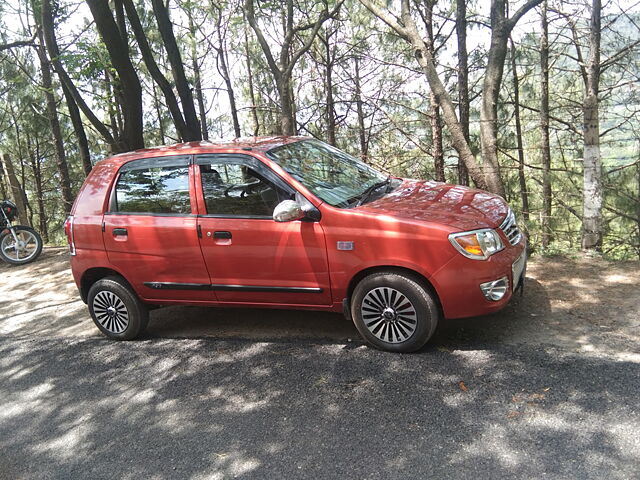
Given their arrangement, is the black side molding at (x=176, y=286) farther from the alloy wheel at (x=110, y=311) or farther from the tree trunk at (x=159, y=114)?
the tree trunk at (x=159, y=114)

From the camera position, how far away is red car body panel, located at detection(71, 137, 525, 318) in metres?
3.87

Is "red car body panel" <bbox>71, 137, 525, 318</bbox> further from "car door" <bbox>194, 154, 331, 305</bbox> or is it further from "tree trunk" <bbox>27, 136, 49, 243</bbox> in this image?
"tree trunk" <bbox>27, 136, 49, 243</bbox>

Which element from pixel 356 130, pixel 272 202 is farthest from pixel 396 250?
pixel 356 130

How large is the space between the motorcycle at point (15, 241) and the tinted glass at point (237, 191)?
22.5 feet

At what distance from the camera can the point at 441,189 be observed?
15.6 ft

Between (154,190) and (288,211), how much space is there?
1564 mm

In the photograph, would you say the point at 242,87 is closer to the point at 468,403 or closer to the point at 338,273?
the point at 338,273

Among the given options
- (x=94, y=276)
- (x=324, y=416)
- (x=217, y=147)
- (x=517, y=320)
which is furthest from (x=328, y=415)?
(x=94, y=276)

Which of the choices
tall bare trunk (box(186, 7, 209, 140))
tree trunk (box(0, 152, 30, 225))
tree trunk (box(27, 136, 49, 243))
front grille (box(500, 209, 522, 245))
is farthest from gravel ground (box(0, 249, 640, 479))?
tree trunk (box(27, 136, 49, 243))

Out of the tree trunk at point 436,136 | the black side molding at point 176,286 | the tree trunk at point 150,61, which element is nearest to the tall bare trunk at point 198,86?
the tree trunk at point 150,61

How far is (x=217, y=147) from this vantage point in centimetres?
469

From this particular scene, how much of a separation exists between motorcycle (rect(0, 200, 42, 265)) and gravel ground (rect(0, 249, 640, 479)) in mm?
4940

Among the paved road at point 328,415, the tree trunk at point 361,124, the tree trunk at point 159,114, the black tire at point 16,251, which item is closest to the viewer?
the paved road at point 328,415

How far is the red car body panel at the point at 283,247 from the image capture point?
3.87 m
